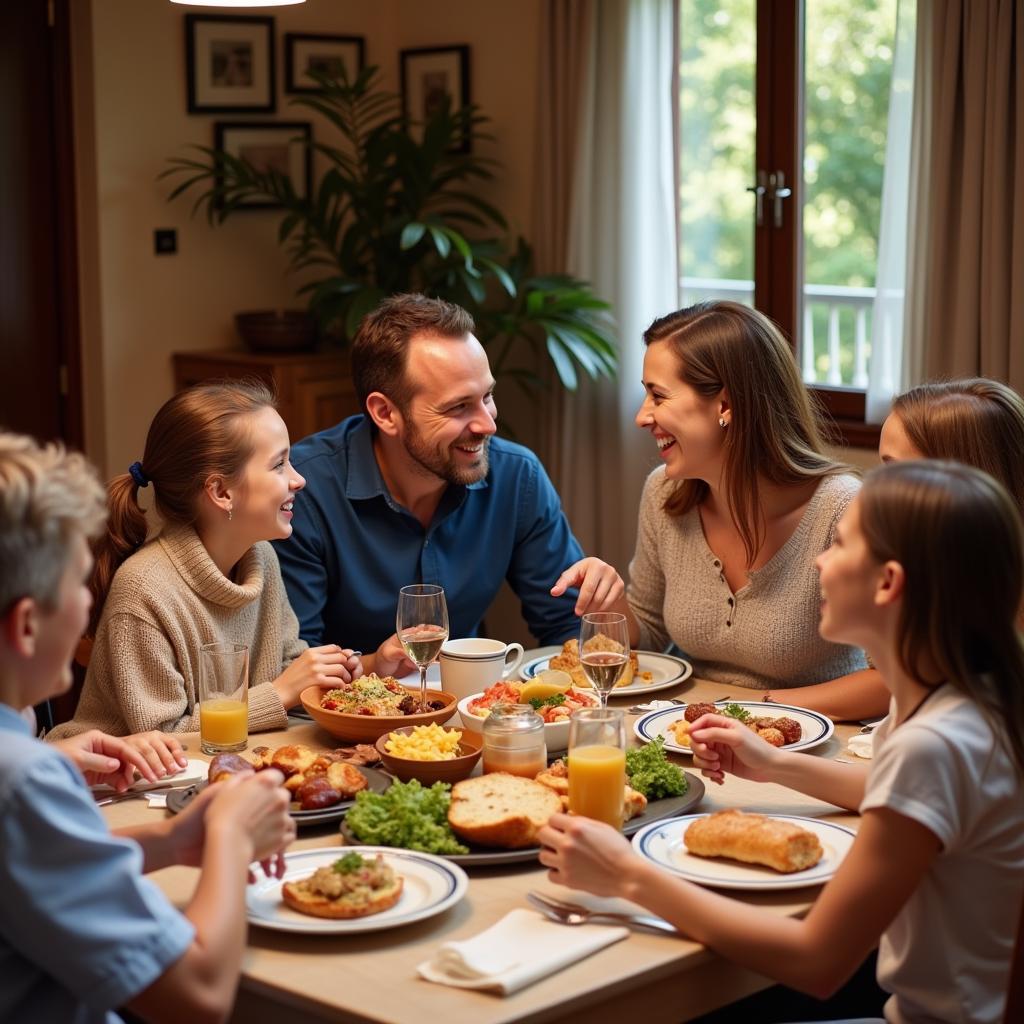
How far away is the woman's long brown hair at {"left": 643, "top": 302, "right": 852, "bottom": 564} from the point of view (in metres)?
2.65

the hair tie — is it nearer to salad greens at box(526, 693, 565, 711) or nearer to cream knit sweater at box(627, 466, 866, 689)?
salad greens at box(526, 693, 565, 711)

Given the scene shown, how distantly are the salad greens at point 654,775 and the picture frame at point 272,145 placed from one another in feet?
11.4

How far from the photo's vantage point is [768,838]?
170 cm

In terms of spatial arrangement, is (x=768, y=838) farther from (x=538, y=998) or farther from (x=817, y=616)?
(x=817, y=616)

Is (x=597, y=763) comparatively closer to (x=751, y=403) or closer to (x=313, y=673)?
(x=313, y=673)

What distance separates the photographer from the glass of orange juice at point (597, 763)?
5.72 feet

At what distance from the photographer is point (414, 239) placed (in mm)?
4406

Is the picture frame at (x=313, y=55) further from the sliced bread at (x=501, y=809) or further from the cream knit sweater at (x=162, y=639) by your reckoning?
the sliced bread at (x=501, y=809)

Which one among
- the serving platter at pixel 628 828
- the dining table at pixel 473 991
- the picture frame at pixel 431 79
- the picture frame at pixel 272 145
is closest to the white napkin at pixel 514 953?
the dining table at pixel 473 991

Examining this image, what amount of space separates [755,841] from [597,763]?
0.67 ft

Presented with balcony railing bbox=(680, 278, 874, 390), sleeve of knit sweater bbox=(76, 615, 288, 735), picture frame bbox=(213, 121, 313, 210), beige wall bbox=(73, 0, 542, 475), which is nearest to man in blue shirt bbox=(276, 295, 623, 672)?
sleeve of knit sweater bbox=(76, 615, 288, 735)

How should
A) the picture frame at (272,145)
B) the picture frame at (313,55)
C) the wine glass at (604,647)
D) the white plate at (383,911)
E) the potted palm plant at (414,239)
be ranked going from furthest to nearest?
1. the picture frame at (313,55)
2. the picture frame at (272,145)
3. the potted palm plant at (414,239)
4. the wine glass at (604,647)
5. the white plate at (383,911)

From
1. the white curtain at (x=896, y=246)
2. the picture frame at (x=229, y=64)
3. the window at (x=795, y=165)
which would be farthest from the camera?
the picture frame at (x=229, y=64)

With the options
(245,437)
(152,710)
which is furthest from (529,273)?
(152,710)
